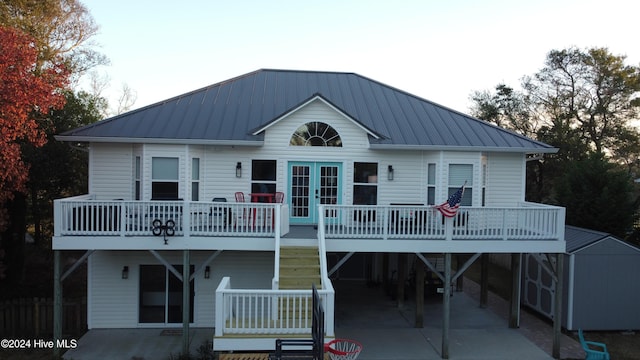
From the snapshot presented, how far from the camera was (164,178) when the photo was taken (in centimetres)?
1318

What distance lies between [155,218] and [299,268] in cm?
392

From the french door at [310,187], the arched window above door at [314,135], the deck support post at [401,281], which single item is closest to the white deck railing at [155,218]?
the french door at [310,187]

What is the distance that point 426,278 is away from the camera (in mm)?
16922

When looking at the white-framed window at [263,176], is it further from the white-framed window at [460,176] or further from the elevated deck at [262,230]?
the white-framed window at [460,176]

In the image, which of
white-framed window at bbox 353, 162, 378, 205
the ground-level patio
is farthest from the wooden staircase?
white-framed window at bbox 353, 162, 378, 205

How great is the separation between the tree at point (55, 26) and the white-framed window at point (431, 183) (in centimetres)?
1479

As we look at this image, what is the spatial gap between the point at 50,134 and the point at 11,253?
15.5 feet

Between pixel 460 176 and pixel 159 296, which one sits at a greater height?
pixel 460 176

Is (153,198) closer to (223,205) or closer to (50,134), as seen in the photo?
(223,205)

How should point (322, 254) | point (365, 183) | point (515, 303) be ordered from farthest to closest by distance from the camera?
point (365, 183)
point (515, 303)
point (322, 254)

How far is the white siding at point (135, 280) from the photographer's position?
13195mm

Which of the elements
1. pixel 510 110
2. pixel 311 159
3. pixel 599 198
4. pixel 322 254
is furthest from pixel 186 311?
pixel 510 110

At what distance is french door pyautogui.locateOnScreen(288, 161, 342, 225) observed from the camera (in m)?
13.8

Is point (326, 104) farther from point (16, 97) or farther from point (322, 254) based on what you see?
point (16, 97)
